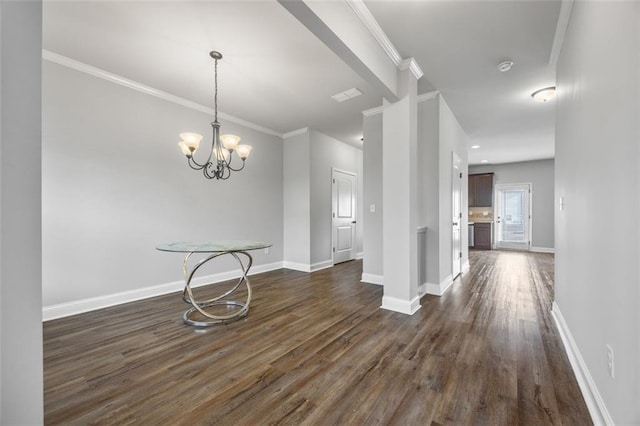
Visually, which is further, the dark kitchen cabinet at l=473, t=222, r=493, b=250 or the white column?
the dark kitchen cabinet at l=473, t=222, r=493, b=250

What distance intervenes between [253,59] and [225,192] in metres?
2.14

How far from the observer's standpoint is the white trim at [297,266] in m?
4.94

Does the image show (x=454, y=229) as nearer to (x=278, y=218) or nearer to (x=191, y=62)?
(x=278, y=218)

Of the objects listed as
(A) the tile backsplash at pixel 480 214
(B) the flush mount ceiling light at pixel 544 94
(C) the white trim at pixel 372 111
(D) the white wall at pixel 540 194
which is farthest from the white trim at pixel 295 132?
(D) the white wall at pixel 540 194

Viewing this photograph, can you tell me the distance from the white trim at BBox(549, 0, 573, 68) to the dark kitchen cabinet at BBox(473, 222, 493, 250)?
637cm

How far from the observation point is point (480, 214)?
27.8 feet

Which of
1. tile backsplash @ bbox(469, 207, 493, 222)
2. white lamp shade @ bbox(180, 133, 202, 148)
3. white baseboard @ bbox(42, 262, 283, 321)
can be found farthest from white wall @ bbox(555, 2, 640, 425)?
tile backsplash @ bbox(469, 207, 493, 222)

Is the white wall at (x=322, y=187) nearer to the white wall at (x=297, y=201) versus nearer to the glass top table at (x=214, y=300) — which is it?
the white wall at (x=297, y=201)

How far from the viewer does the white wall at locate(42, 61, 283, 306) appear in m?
2.70

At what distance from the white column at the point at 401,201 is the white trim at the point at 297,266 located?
2.16 metres

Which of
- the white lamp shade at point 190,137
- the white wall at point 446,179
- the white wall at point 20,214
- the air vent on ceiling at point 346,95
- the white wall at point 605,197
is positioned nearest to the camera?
the white wall at point 20,214

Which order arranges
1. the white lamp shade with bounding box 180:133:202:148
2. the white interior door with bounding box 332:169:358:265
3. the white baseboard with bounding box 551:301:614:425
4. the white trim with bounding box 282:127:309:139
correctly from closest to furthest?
the white baseboard with bounding box 551:301:614:425 < the white lamp shade with bounding box 180:133:202:148 < the white trim with bounding box 282:127:309:139 < the white interior door with bounding box 332:169:358:265

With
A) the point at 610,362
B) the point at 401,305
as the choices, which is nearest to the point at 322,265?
the point at 401,305

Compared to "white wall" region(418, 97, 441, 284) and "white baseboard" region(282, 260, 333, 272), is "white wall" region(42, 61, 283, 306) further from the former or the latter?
"white wall" region(418, 97, 441, 284)
